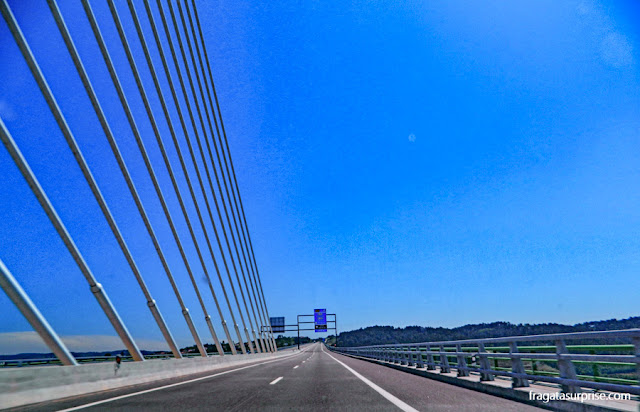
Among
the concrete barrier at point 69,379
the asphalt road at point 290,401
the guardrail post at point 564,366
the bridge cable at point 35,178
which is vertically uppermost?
the bridge cable at point 35,178

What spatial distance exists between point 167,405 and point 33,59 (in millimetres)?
8571

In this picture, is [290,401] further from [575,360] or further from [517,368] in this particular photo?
[575,360]

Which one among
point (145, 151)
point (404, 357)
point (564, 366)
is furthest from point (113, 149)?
point (404, 357)

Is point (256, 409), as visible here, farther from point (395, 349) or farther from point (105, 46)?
point (395, 349)

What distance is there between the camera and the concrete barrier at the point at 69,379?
20.0ft

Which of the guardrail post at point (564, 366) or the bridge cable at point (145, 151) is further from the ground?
the bridge cable at point (145, 151)

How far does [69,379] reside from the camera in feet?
24.3

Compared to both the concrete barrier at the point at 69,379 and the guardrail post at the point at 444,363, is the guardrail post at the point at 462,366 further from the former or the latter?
the concrete barrier at the point at 69,379

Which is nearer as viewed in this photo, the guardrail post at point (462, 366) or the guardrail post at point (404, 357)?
the guardrail post at point (462, 366)

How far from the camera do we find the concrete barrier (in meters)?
6.10

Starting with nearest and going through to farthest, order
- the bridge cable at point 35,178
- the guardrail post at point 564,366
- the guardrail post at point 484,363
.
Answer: the guardrail post at point 564,366, the bridge cable at point 35,178, the guardrail post at point 484,363

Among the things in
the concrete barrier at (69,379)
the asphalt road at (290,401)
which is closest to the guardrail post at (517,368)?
the asphalt road at (290,401)

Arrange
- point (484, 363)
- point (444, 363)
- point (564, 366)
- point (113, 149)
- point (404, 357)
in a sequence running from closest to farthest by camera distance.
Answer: point (564, 366) < point (484, 363) < point (444, 363) < point (113, 149) < point (404, 357)

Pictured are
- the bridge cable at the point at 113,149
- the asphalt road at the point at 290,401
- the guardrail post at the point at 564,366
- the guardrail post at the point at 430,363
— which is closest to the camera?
the asphalt road at the point at 290,401
